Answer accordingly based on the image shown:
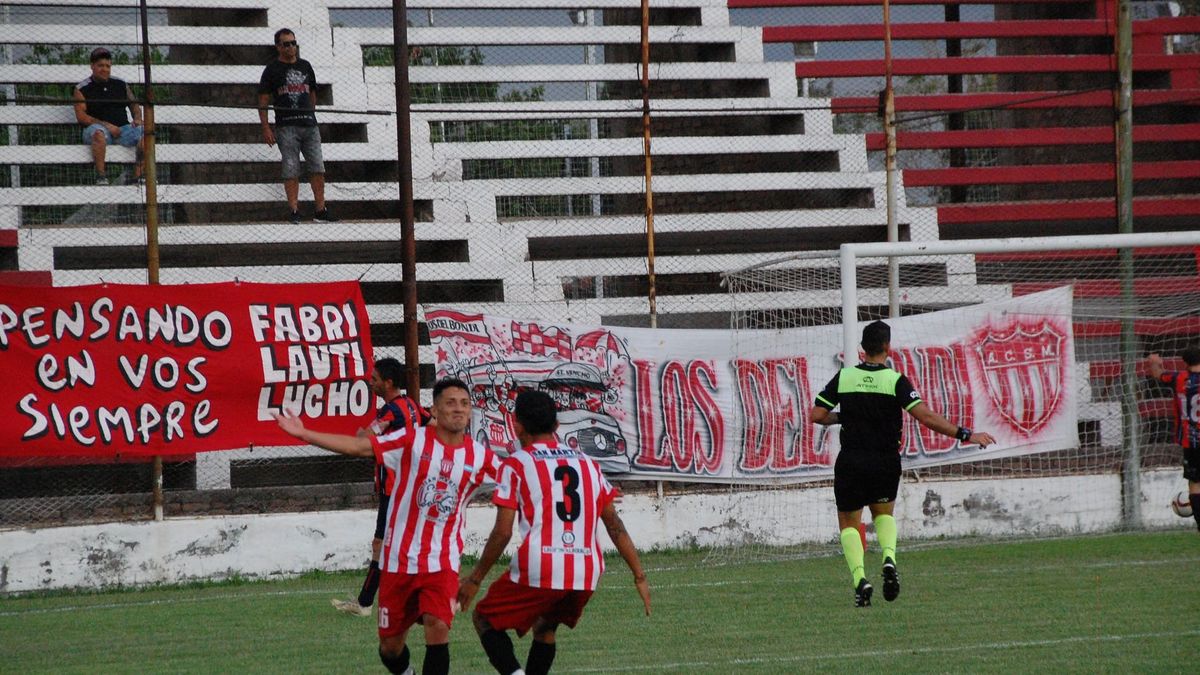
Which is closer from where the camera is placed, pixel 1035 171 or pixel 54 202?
pixel 54 202

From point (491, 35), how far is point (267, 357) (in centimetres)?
670

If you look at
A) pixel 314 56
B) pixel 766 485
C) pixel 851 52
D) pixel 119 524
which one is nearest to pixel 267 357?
pixel 119 524

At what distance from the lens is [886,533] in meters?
9.57

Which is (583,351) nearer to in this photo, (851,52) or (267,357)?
(267,357)

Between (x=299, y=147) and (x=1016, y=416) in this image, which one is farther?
Answer: (x=299, y=147)

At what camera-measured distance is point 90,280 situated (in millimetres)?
14719

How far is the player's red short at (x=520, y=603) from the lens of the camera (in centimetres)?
631

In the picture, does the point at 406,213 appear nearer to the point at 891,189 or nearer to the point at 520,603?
the point at 891,189

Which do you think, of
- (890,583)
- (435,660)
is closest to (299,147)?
(890,583)

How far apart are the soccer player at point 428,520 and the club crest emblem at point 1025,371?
902cm

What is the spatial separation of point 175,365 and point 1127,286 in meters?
9.72

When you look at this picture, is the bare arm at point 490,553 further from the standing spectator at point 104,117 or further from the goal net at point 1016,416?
the standing spectator at point 104,117

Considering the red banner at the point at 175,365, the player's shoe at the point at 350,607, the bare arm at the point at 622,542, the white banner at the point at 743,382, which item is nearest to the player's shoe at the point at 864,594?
the bare arm at the point at 622,542

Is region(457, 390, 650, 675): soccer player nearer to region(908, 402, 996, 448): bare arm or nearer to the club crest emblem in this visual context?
region(908, 402, 996, 448): bare arm
